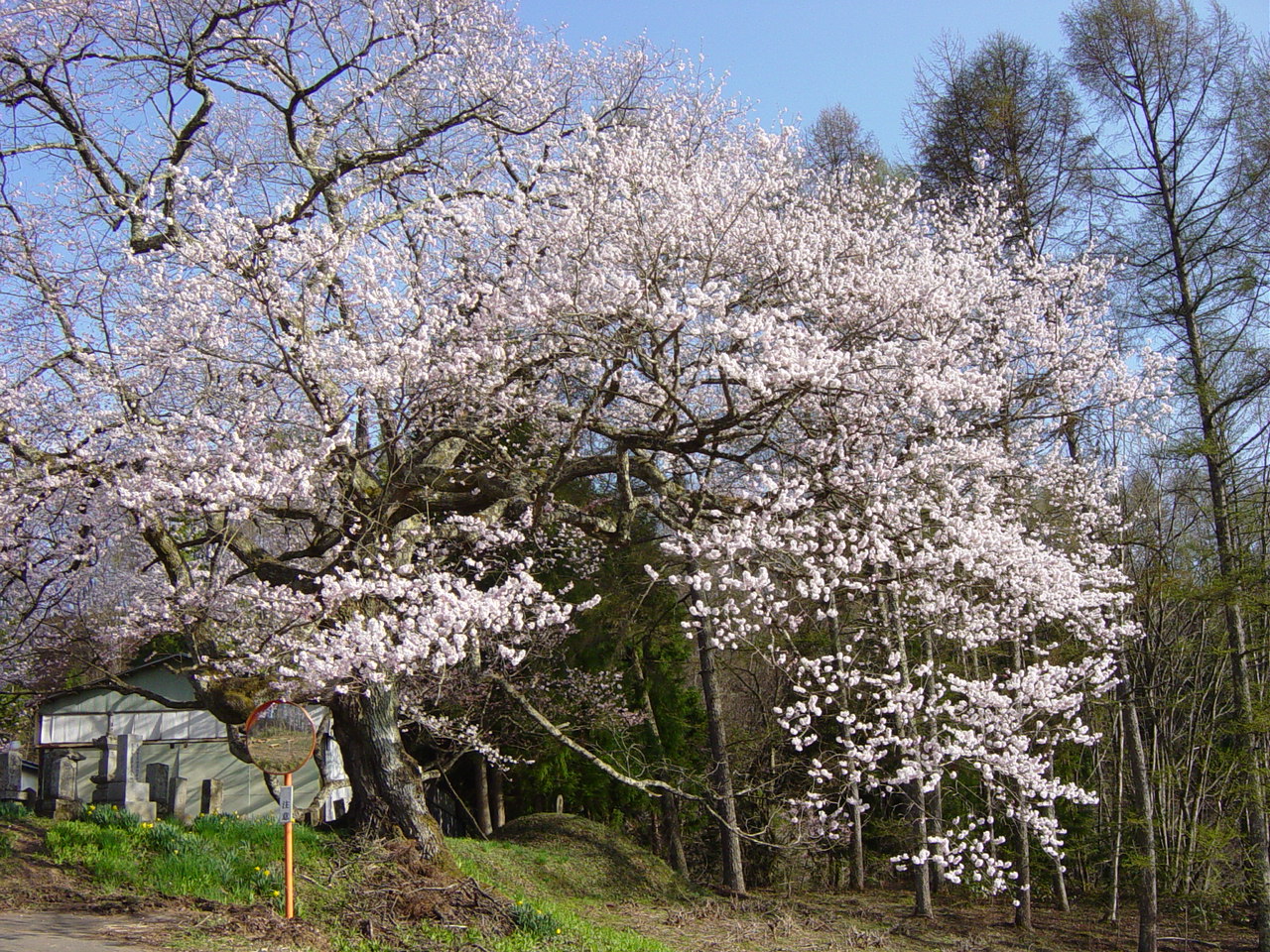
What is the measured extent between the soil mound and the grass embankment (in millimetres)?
2084

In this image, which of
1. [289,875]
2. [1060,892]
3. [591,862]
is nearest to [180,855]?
[289,875]

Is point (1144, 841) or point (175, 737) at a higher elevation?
point (175, 737)

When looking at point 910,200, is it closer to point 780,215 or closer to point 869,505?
point 780,215

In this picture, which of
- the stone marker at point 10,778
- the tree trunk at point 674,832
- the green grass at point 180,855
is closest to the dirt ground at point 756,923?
the green grass at point 180,855

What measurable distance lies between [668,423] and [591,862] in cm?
626

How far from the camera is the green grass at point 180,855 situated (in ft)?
20.6

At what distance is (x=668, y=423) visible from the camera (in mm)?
7324

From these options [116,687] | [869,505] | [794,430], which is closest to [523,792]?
[116,687]

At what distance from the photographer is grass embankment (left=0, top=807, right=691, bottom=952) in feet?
19.9

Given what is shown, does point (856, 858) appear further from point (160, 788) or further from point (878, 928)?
point (160, 788)

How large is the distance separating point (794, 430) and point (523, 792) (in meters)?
9.65

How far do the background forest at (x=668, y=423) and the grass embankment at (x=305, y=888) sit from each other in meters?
0.60

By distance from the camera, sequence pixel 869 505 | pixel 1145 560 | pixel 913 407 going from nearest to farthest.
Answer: pixel 869 505 < pixel 913 407 < pixel 1145 560

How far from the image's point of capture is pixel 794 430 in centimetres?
840
